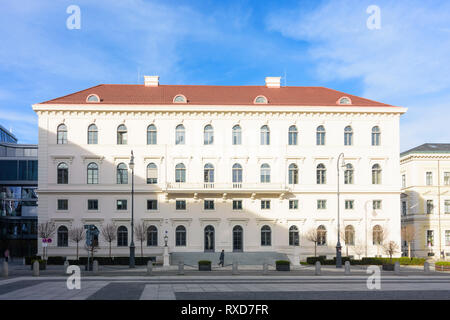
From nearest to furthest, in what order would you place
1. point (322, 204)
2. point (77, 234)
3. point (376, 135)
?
1. point (77, 234)
2. point (322, 204)
3. point (376, 135)

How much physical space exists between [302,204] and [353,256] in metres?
7.72

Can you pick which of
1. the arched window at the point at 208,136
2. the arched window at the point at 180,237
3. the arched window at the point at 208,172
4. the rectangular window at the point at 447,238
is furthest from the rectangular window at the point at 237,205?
the rectangular window at the point at 447,238

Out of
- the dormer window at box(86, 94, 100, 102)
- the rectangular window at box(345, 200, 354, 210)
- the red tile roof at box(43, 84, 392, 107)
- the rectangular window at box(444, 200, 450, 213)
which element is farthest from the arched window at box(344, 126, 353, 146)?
the dormer window at box(86, 94, 100, 102)

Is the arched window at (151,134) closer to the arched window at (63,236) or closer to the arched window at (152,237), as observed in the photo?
the arched window at (152,237)

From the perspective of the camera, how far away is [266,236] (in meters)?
55.9

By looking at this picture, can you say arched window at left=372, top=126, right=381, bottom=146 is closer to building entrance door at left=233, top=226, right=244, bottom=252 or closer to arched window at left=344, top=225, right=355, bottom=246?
arched window at left=344, top=225, right=355, bottom=246

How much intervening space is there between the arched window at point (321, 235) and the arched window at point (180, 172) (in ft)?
51.9

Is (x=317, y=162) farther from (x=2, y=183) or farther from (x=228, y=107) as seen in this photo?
(x=2, y=183)

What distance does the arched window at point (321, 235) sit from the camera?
55.6 m

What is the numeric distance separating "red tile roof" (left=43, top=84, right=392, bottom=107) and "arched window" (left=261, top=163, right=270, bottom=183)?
23.3 ft

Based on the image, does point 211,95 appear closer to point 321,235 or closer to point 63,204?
point 321,235

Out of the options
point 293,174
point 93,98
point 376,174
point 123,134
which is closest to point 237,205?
point 293,174

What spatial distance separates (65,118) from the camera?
55.6m

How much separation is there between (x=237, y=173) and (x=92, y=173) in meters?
15.8
